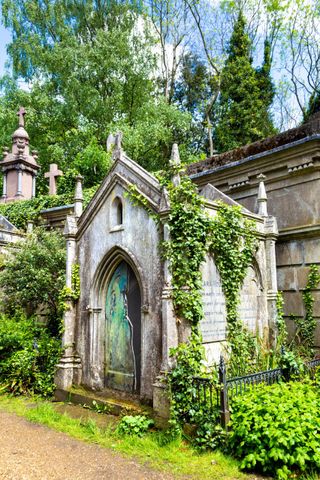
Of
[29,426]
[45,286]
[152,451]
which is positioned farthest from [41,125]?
[152,451]

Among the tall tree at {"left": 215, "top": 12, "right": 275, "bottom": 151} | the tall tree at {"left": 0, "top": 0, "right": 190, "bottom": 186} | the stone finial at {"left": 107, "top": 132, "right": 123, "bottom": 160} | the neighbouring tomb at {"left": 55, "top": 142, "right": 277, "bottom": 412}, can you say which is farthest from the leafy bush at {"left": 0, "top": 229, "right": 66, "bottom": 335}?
the tall tree at {"left": 215, "top": 12, "right": 275, "bottom": 151}

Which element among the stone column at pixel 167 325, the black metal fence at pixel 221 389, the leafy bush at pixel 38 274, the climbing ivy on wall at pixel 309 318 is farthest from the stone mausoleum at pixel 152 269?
the leafy bush at pixel 38 274

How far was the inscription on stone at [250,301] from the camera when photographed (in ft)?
28.5

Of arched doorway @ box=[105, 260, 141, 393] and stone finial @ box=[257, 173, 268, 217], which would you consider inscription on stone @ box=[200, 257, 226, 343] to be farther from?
stone finial @ box=[257, 173, 268, 217]

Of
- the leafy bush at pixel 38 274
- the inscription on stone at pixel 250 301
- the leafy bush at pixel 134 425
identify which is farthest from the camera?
the leafy bush at pixel 38 274

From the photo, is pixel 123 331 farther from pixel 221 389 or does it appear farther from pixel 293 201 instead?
pixel 293 201

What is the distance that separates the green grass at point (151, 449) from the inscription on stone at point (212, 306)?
2.03 metres

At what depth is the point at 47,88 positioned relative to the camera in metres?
25.9

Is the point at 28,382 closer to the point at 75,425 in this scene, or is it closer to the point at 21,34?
the point at 75,425

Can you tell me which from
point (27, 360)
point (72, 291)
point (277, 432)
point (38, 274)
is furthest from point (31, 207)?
point (277, 432)

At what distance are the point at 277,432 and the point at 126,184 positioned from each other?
17.9 feet

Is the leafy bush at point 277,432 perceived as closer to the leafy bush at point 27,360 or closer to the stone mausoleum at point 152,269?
the stone mausoleum at point 152,269

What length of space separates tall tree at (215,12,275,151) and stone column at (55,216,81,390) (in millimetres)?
19350

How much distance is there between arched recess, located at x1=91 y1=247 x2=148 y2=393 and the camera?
8203 mm
